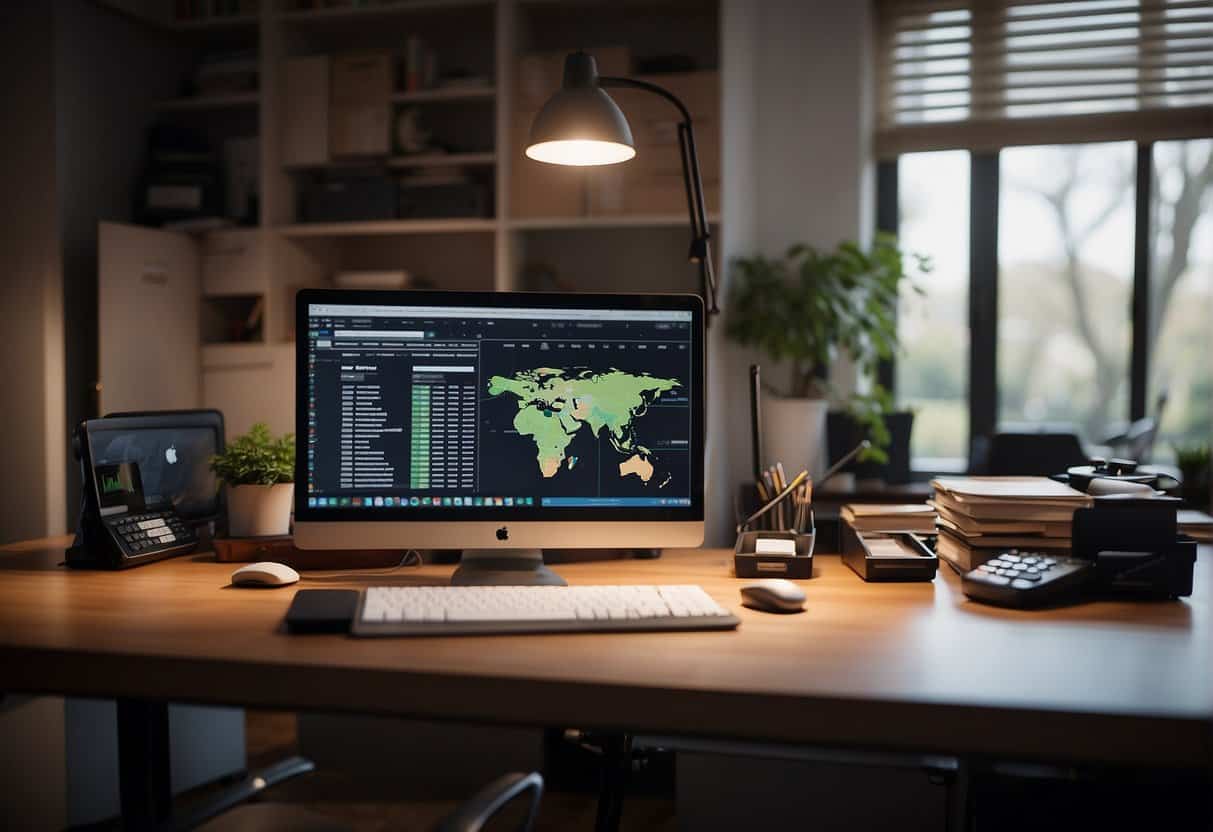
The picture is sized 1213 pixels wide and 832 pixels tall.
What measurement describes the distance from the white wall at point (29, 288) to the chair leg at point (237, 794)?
2608mm

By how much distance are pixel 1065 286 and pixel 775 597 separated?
319 centimetres

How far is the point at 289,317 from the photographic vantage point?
12.6 feet

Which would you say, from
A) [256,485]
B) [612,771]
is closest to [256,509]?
[256,485]

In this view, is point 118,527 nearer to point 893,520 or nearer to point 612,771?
point 612,771

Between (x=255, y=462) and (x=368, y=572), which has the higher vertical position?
(x=255, y=462)

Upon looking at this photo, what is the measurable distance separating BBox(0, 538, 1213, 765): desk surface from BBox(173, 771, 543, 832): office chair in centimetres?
8

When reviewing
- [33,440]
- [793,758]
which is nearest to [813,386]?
[793,758]

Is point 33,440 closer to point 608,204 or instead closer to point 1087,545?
point 608,204

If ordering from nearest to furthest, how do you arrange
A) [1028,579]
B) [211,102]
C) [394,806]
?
[1028,579], [394,806], [211,102]

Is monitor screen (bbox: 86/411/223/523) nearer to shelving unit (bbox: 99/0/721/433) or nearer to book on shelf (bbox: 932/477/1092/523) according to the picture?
book on shelf (bbox: 932/477/1092/523)

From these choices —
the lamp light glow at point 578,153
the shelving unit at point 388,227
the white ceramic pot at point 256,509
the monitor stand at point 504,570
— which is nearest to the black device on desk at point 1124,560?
the monitor stand at point 504,570

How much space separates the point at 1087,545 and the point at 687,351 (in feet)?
2.15

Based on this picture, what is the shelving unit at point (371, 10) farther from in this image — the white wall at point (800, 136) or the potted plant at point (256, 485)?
the potted plant at point (256, 485)

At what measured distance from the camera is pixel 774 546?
161 centimetres
